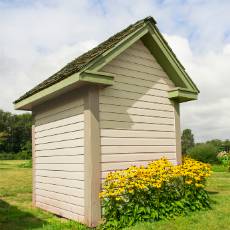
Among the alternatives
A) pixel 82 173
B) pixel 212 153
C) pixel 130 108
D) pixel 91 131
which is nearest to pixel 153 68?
pixel 130 108

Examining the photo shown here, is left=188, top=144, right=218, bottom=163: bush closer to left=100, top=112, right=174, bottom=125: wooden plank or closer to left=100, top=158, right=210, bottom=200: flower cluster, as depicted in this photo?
left=100, top=112, right=174, bottom=125: wooden plank

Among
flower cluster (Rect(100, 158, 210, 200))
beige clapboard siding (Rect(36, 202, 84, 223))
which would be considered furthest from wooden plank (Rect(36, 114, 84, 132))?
beige clapboard siding (Rect(36, 202, 84, 223))

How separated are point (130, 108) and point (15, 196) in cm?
676

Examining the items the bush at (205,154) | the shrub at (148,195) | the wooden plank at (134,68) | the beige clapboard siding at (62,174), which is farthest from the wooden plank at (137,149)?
the bush at (205,154)

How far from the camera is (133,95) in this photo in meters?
8.61

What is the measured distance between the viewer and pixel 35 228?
7414 millimetres

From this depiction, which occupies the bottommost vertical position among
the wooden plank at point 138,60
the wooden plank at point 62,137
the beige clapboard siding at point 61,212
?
the beige clapboard siding at point 61,212

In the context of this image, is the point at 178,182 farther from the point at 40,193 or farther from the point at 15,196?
the point at 15,196

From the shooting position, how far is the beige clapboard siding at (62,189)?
775 cm

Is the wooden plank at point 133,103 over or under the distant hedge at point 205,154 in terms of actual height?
over

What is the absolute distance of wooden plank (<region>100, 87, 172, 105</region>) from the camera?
26.1ft

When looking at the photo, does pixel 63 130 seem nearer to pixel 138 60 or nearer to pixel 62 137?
pixel 62 137

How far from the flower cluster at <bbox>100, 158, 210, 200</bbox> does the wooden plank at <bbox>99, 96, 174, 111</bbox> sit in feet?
5.43

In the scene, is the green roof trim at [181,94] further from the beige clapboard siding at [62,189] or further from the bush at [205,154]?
the bush at [205,154]
